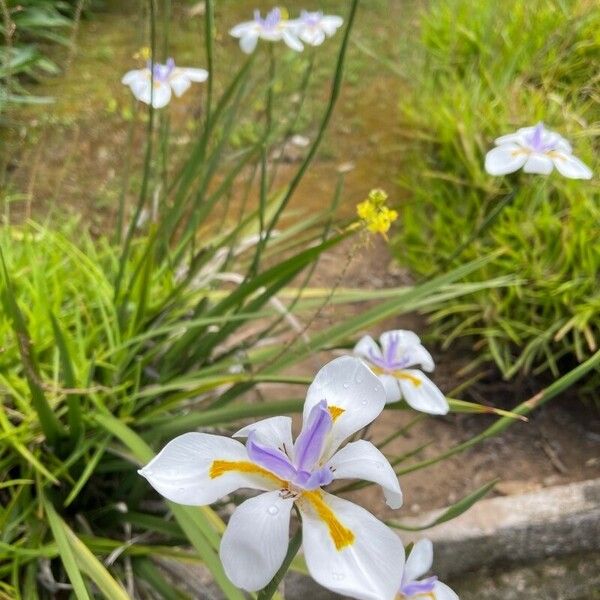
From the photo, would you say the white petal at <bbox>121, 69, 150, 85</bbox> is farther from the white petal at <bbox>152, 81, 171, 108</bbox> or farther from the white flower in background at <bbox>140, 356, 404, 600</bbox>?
the white flower in background at <bbox>140, 356, 404, 600</bbox>

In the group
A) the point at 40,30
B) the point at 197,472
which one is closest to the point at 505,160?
the point at 197,472

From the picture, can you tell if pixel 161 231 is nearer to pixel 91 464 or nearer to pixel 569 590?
pixel 91 464

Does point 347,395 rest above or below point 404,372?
above

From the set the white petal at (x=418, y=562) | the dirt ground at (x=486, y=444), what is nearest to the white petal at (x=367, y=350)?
the white petal at (x=418, y=562)

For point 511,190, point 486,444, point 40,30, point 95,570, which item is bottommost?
point 486,444

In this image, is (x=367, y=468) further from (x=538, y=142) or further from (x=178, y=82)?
(x=178, y=82)

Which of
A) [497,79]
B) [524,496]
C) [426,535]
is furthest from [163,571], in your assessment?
[497,79]

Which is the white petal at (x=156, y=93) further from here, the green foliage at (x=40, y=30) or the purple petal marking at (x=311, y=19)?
the green foliage at (x=40, y=30)
